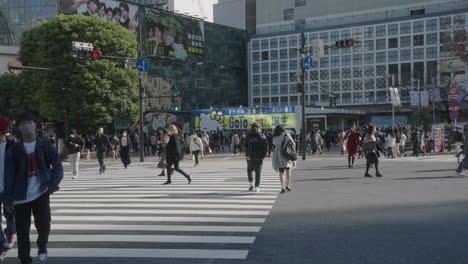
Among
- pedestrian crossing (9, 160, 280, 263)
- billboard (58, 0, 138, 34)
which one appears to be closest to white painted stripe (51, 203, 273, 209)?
pedestrian crossing (9, 160, 280, 263)

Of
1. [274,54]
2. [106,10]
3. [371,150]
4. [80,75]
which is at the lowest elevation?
[371,150]

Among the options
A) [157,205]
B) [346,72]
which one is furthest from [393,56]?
[157,205]

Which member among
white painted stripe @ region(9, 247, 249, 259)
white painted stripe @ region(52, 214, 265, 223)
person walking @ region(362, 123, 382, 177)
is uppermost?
person walking @ region(362, 123, 382, 177)

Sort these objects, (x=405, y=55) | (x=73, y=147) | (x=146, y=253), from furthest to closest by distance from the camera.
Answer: (x=405, y=55), (x=73, y=147), (x=146, y=253)

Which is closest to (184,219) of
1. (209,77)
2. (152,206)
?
(152,206)

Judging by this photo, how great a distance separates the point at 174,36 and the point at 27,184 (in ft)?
214

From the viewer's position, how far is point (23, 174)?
5219 millimetres

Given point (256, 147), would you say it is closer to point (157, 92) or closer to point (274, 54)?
point (157, 92)

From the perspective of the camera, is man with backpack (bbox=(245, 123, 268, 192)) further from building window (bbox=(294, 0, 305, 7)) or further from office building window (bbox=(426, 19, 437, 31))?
building window (bbox=(294, 0, 305, 7))

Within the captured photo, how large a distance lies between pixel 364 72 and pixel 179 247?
7496 centimetres

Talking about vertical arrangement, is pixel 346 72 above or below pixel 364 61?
below

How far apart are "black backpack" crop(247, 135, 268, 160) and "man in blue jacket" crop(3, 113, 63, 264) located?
6.89 m

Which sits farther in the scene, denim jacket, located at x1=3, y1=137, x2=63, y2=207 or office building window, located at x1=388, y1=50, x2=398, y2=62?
office building window, located at x1=388, y1=50, x2=398, y2=62

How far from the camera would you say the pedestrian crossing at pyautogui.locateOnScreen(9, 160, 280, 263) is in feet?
19.4
